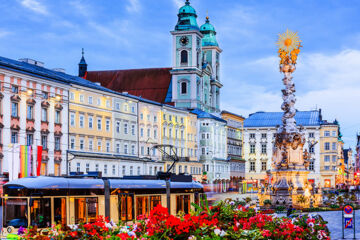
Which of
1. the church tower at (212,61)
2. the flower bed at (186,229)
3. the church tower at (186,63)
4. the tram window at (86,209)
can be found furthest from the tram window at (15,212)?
the church tower at (212,61)

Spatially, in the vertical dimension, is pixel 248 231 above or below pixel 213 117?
below

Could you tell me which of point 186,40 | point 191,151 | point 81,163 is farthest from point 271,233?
point 186,40

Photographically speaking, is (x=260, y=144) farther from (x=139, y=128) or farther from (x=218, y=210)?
(x=218, y=210)

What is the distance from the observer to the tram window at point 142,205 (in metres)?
37.9

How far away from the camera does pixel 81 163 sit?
79062 millimetres

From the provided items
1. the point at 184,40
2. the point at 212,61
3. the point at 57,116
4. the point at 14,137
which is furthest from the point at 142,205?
the point at 212,61

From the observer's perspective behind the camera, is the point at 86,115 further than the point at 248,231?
Yes

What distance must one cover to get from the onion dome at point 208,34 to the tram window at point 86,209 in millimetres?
112282

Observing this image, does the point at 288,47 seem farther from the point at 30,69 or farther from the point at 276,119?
the point at 276,119

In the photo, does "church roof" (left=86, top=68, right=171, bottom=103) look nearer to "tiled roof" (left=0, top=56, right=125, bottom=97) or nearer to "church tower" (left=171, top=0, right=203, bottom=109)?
"church tower" (left=171, top=0, right=203, bottom=109)

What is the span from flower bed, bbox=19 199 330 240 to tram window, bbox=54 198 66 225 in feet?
59.3

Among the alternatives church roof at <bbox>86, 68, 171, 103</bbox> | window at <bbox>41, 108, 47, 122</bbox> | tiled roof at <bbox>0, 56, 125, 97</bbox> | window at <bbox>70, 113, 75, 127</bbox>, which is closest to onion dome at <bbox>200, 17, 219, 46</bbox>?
church roof at <bbox>86, 68, 171, 103</bbox>

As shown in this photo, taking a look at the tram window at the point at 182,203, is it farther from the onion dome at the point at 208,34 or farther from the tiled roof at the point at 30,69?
the onion dome at the point at 208,34

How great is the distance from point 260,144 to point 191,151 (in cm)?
4061
